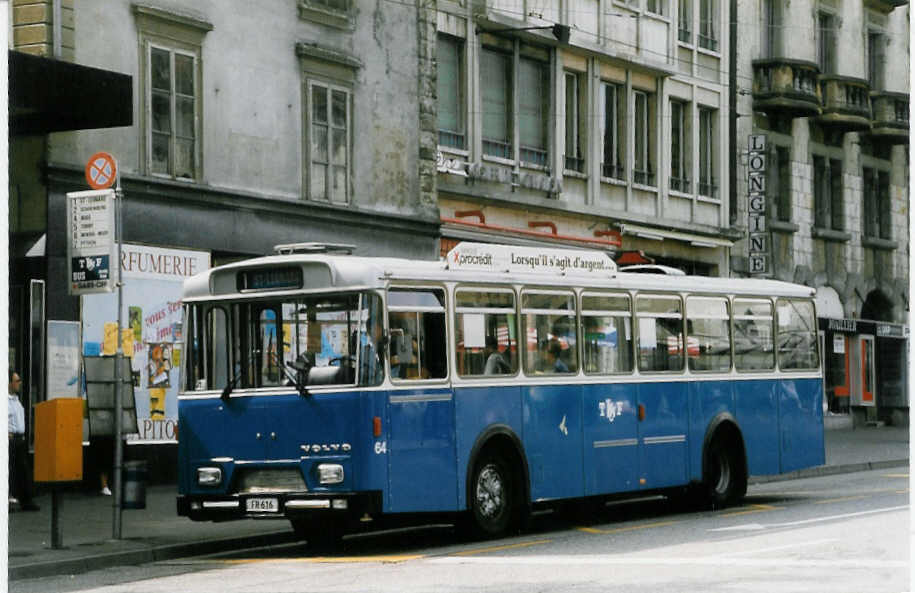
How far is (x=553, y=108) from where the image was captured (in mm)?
35219

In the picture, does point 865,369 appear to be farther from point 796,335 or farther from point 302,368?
point 302,368

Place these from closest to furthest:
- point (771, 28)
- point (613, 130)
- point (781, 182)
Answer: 1. point (613, 130)
2. point (771, 28)
3. point (781, 182)

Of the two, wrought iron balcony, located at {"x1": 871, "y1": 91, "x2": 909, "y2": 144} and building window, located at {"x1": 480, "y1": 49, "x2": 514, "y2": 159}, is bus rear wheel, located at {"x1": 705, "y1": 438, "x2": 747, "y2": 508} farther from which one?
wrought iron balcony, located at {"x1": 871, "y1": 91, "x2": 909, "y2": 144}

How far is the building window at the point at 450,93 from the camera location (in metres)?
32.2

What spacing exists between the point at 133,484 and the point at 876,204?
35520 mm

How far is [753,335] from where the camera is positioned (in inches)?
878

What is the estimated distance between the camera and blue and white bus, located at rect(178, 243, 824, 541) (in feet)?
54.4

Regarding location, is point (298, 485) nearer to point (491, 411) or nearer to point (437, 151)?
point (491, 411)

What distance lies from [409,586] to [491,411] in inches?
188

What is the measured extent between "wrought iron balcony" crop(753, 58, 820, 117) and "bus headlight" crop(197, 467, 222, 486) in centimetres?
2818

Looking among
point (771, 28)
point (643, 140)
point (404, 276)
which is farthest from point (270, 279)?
point (771, 28)

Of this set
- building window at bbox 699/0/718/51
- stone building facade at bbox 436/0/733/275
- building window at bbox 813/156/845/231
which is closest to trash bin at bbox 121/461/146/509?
stone building facade at bbox 436/0/733/275

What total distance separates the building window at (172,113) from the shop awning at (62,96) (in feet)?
7.17

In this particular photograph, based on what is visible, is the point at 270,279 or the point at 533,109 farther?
the point at 533,109
